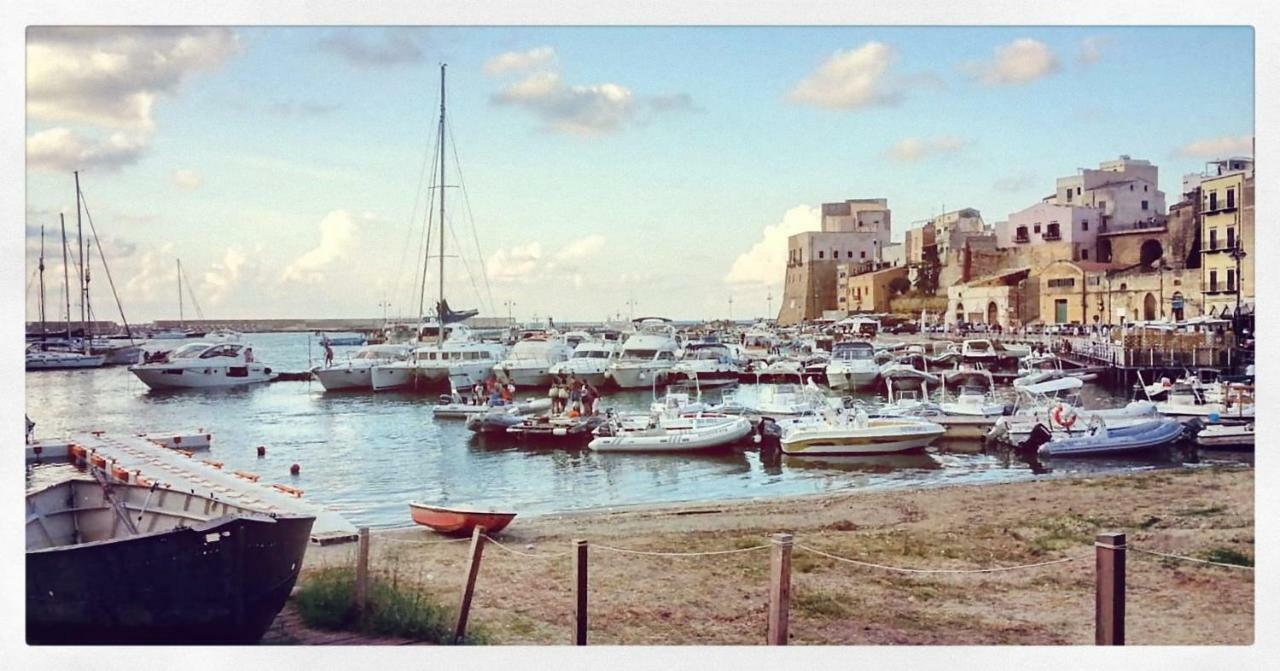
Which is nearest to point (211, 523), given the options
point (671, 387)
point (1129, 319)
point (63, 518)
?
point (63, 518)

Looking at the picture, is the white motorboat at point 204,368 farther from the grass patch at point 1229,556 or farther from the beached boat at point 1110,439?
the beached boat at point 1110,439

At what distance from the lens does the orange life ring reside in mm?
8430

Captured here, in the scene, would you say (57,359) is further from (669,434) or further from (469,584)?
(669,434)

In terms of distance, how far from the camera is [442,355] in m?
8.73

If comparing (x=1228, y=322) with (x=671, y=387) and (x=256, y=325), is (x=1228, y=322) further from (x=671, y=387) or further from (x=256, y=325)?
(x=671, y=387)

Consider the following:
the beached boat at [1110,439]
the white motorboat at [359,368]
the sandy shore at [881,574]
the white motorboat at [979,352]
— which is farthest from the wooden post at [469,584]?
the beached boat at [1110,439]

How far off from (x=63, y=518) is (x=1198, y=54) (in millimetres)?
5963

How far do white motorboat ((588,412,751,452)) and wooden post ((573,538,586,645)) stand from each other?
13.8 feet

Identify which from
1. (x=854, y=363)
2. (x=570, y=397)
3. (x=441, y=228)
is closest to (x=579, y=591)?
(x=441, y=228)

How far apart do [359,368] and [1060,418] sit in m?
5.70

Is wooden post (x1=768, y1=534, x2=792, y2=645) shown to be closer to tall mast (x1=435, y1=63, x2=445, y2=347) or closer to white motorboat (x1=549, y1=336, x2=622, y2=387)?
tall mast (x1=435, y1=63, x2=445, y2=347)

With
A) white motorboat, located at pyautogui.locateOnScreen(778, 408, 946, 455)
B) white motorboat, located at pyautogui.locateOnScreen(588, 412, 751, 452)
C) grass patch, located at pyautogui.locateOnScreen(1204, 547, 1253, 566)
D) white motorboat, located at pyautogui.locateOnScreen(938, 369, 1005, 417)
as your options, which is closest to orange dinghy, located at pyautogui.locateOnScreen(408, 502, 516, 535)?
white motorboat, located at pyautogui.locateOnScreen(588, 412, 751, 452)

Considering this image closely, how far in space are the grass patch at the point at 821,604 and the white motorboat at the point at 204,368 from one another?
13.8 ft
